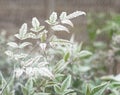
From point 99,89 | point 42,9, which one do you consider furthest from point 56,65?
point 42,9

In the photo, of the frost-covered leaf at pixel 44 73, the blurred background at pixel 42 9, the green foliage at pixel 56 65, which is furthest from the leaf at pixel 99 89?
the blurred background at pixel 42 9

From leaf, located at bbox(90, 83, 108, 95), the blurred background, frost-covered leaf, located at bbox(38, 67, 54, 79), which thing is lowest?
leaf, located at bbox(90, 83, 108, 95)

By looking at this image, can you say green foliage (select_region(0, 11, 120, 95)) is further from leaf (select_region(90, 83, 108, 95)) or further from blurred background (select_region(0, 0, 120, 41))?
blurred background (select_region(0, 0, 120, 41))

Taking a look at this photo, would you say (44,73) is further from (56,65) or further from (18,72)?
(56,65)

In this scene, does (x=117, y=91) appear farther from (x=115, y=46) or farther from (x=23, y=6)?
(x=23, y=6)

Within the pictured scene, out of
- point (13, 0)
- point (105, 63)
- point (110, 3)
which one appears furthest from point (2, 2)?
point (105, 63)

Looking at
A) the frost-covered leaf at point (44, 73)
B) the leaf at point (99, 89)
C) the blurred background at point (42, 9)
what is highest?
the blurred background at point (42, 9)

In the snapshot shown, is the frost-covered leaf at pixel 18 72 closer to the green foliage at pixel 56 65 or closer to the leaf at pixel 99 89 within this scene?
the green foliage at pixel 56 65

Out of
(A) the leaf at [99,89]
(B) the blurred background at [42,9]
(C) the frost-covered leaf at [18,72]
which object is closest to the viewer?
(C) the frost-covered leaf at [18,72]

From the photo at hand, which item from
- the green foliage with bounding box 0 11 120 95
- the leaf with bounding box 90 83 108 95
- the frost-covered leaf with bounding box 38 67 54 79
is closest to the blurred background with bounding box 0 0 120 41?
the green foliage with bounding box 0 11 120 95
